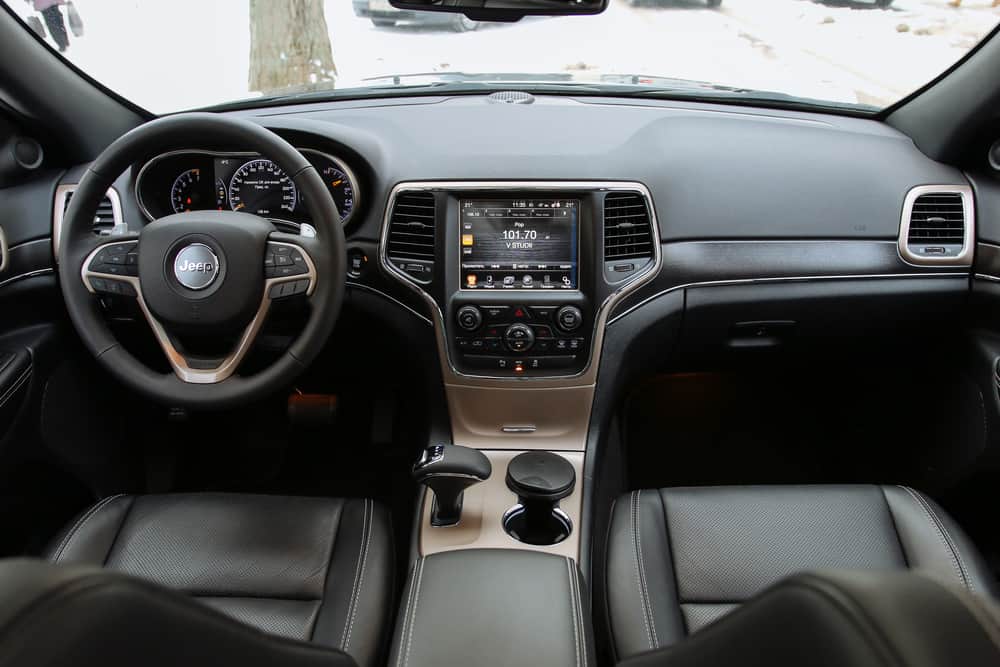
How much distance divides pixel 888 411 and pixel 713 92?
1.13 meters

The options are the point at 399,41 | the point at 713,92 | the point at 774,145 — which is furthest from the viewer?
the point at 399,41

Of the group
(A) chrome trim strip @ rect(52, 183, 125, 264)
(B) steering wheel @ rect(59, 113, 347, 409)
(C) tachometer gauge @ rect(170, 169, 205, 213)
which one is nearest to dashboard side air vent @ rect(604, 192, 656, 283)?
(B) steering wheel @ rect(59, 113, 347, 409)

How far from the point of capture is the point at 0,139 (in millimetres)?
1708

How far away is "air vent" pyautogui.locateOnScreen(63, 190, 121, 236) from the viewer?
1.74 meters

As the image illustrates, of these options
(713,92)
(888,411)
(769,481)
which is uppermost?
(713,92)

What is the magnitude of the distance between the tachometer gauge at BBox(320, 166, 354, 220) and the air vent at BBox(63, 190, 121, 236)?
0.52m

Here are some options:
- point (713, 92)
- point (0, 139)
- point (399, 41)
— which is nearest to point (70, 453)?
point (0, 139)

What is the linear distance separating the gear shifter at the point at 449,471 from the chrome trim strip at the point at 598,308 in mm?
308

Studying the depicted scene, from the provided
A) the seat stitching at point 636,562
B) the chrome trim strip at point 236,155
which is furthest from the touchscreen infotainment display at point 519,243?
the seat stitching at point 636,562

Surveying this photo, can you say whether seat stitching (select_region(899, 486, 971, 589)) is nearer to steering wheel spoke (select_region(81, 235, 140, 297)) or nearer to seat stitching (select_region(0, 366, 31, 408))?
steering wheel spoke (select_region(81, 235, 140, 297))

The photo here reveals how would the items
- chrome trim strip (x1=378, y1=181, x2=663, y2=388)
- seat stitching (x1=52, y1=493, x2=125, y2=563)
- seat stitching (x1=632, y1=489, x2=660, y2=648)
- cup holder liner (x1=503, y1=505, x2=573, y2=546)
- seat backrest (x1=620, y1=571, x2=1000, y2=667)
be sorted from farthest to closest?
chrome trim strip (x1=378, y1=181, x2=663, y2=388) < cup holder liner (x1=503, y1=505, x2=573, y2=546) < seat stitching (x1=52, y1=493, x2=125, y2=563) < seat stitching (x1=632, y1=489, x2=660, y2=648) < seat backrest (x1=620, y1=571, x2=1000, y2=667)

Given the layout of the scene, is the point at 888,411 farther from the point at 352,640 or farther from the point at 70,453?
the point at 70,453

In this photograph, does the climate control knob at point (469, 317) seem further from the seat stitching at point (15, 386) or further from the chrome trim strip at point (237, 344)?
the seat stitching at point (15, 386)

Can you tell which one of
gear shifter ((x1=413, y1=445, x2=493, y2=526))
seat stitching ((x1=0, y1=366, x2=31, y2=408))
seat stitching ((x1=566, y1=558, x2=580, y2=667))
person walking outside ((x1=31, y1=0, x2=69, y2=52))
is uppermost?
person walking outside ((x1=31, y1=0, x2=69, y2=52))
